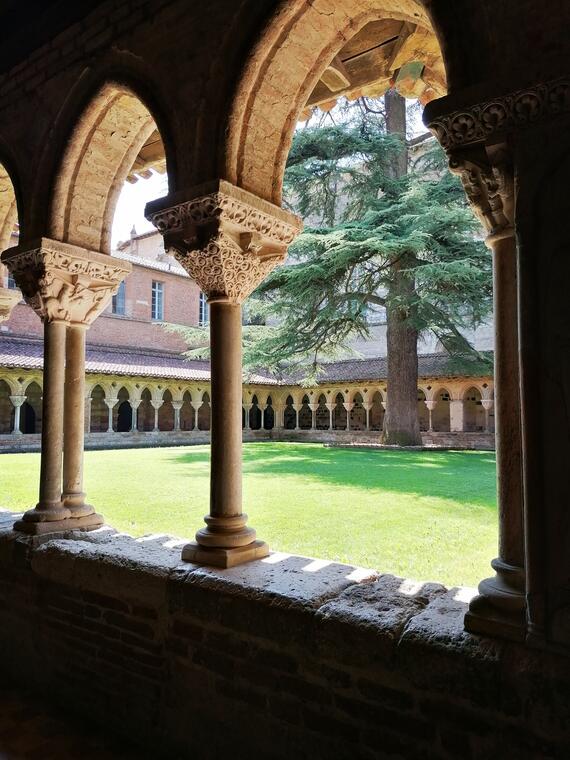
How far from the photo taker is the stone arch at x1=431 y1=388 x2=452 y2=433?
68.2 feet

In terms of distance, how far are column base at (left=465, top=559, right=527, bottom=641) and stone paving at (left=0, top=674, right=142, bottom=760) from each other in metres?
1.80

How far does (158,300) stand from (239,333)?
24.4m

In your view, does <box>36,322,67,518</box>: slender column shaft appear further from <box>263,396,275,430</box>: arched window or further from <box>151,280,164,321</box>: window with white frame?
<box>151,280,164,321</box>: window with white frame

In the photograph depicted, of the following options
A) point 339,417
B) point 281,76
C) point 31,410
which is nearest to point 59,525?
point 281,76

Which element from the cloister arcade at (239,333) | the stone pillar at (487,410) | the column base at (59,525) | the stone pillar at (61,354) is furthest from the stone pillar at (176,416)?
the column base at (59,525)

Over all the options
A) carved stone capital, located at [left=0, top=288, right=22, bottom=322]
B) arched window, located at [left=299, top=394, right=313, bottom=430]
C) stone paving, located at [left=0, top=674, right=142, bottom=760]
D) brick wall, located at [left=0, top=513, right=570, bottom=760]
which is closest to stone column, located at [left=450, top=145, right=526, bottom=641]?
brick wall, located at [left=0, top=513, right=570, bottom=760]

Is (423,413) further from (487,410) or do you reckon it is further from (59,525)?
(59,525)

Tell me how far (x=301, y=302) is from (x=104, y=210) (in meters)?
10.5

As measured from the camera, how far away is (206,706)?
94.6 inches

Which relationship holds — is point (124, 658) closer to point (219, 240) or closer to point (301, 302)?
point (219, 240)

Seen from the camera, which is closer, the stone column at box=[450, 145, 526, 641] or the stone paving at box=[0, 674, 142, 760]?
the stone column at box=[450, 145, 526, 641]

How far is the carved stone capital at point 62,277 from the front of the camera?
352cm

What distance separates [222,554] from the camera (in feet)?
8.45

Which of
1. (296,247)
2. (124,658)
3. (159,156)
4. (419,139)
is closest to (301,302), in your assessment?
(296,247)
